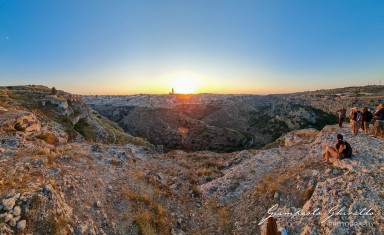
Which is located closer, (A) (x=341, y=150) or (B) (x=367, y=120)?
(A) (x=341, y=150)

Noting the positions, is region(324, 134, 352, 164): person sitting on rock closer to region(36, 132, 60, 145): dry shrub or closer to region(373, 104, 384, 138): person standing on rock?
region(373, 104, 384, 138): person standing on rock

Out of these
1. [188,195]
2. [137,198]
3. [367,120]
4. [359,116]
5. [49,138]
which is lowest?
[188,195]

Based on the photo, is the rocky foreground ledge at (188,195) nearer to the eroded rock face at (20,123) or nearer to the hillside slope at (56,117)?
the eroded rock face at (20,123)

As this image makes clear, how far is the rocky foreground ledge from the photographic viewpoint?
12.0m

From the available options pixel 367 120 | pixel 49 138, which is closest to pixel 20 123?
pixel 49 138

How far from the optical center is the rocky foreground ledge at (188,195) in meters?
12.0

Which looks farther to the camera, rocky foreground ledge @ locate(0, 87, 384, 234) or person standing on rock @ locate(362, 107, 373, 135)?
person standing on rock @ locate(362, 107, 373, 135)

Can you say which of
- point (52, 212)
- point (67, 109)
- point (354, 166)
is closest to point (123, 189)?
point (52, 212)

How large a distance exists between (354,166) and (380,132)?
28.0 feet

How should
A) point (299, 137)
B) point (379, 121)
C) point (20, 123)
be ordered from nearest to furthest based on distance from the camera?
point (379, 121) < point (20, 123) < point (299, 137)

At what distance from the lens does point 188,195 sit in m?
19.2

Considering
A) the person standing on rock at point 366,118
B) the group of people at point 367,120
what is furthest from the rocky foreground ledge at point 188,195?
the person standing on rock at point 366,118

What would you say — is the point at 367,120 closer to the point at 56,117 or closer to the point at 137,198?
the point at 137,198
